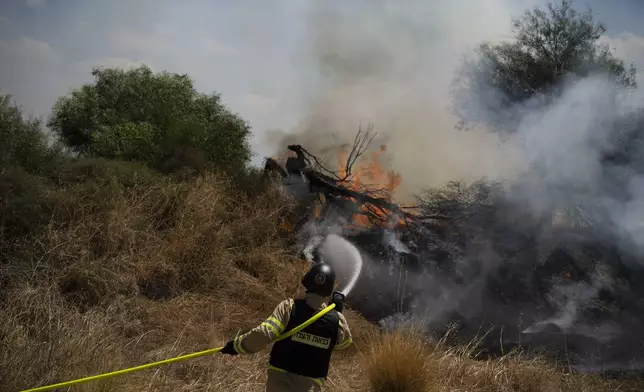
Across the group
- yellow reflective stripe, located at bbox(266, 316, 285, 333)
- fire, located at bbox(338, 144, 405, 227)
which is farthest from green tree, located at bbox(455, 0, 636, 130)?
yellow reflective stripe, located at bbox(266, 316, 285, 333)

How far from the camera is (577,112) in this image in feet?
39.4

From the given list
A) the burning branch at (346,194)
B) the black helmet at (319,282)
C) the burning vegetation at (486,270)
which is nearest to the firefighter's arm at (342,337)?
the black helmet at (319,282)

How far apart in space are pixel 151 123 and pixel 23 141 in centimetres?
302

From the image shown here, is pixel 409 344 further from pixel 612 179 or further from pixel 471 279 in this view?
pixel 612 179

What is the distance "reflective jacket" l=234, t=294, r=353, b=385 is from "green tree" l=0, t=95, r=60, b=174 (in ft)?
25.9

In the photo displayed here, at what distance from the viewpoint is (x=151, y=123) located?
1310cm

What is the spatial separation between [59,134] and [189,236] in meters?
7.31

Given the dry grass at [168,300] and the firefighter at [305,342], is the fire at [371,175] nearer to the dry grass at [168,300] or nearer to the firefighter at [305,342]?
the dry grass at [168,300]

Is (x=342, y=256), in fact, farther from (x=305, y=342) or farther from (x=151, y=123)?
(x=305, y=342)

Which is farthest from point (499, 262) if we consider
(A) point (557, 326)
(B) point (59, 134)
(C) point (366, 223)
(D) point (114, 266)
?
(B) point (59, 134)

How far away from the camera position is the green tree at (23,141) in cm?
1043

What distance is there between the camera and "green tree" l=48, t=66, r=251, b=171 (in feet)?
40.2

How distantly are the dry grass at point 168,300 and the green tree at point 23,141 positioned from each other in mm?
862

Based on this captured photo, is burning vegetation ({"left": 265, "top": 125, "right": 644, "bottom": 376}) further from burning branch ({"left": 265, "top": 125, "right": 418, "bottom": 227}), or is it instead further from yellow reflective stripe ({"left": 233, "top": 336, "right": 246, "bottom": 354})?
yellow reflective stripe ({"left": 233, "top": 336, "right": 246, "bottom": 354})
